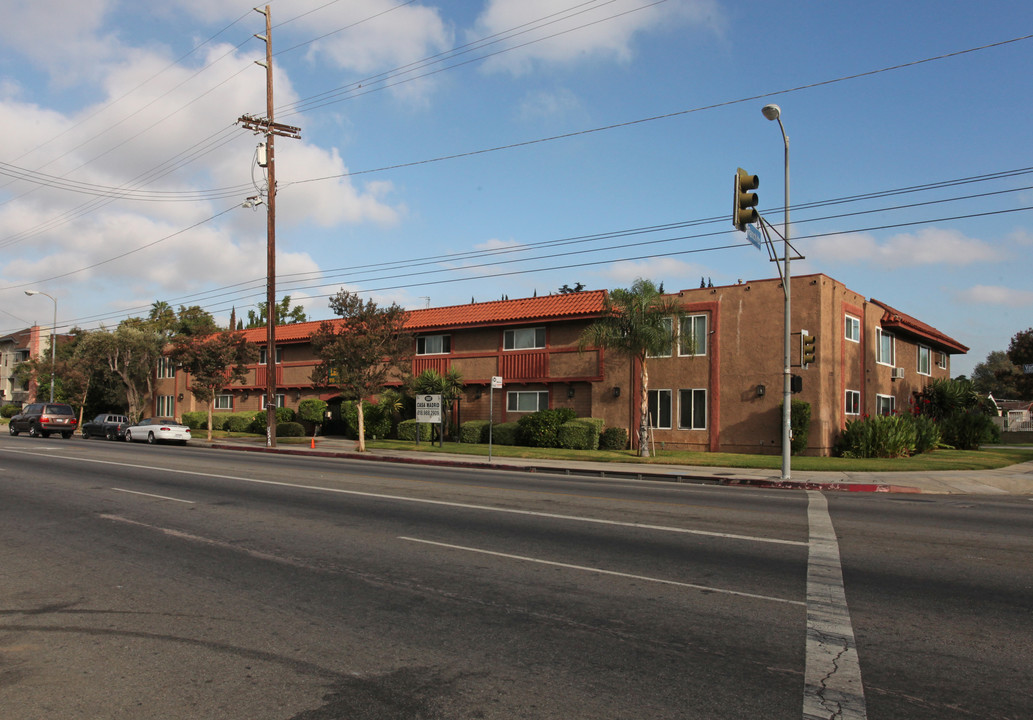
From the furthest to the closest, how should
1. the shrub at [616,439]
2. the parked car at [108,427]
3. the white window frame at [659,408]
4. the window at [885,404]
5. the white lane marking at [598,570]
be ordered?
the parked car at [108,427], the window at [885,404], the shrub at [616,439], the white window frame at [659,408], the white lane marking at [598,570]

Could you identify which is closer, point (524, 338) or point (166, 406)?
point (524, 338)

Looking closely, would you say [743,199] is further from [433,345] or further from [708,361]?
[433,345]

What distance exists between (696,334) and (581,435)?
6.20 m

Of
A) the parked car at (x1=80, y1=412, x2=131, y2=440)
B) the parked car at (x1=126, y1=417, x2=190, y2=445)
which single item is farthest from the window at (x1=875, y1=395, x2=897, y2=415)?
the parked car at (x1=80, y1=412, x2=131, y2=440)

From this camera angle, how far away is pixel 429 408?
2988cm

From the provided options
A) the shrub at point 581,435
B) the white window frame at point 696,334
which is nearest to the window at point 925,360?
the white window frame at point 696,334

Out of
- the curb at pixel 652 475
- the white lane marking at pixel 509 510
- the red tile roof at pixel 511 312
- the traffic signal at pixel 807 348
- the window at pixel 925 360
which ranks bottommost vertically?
the curb at pixel 652 475

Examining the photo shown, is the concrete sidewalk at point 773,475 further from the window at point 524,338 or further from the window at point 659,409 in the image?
the window at point 524,338

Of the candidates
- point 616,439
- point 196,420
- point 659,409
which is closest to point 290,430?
point 196,420

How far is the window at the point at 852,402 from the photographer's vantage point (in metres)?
29.5

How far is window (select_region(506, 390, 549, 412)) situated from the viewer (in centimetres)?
3406

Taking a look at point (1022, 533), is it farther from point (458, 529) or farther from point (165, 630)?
point (165, 630)

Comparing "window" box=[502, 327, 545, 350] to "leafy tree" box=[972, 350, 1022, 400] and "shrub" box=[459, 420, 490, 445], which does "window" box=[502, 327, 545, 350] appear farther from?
"leafy tree" box=[972, 350, 1022, 400]

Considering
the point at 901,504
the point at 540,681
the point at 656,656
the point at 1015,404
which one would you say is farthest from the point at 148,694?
the point at 1015,404
